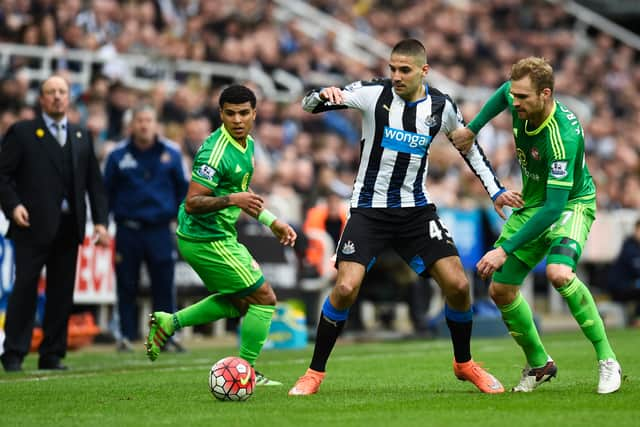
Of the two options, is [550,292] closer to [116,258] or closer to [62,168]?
[116,258]

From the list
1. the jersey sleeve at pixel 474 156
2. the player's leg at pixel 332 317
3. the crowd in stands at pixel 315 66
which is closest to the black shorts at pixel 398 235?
the player's leg at pixel 332 317

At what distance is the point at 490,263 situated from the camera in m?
8.03

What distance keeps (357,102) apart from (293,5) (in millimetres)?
17556

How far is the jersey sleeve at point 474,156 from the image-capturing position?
29.2ft

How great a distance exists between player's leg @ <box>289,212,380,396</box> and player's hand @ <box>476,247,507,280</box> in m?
0.93

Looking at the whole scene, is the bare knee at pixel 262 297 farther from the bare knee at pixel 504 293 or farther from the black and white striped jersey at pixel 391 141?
the bare knee at pixel 504 293

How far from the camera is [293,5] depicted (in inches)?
1022

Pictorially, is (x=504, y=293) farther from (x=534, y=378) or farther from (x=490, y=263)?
(x=490, y=263)

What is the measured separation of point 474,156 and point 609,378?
1.81m

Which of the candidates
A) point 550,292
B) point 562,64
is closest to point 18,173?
point 550,292

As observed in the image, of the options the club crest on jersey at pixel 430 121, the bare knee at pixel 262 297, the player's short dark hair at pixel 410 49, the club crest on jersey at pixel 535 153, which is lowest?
the bare knee at pixel 262 297

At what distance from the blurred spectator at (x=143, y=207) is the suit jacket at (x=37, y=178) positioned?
2287 mm

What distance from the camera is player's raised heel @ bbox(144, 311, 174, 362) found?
9391mm

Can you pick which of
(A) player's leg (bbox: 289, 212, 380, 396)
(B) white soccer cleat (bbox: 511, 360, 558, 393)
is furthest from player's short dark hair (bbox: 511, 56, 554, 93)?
(B) white soccer cleat (bbox: 511, 360, 558, 393)
